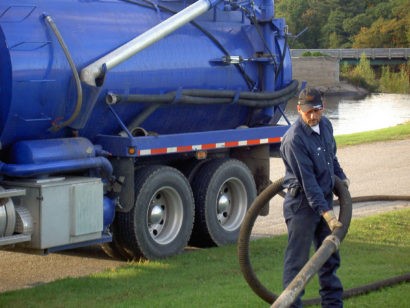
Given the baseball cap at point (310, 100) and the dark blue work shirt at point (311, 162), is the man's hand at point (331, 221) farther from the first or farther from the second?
the baseball cap at point (310, 100)

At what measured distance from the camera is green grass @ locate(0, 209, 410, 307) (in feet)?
29.6

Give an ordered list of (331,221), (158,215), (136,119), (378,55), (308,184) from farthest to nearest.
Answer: (378,55)
(158,215)
(136,119)
(308,184)
(331,221)

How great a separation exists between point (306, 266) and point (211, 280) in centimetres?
316

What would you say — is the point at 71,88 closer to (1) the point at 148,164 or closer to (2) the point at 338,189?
(1) the point at 148,164

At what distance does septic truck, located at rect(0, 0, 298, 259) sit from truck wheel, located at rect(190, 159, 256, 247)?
0.02m

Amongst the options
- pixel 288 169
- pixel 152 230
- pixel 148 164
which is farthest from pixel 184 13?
pixel 288 169

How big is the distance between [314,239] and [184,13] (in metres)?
4.50

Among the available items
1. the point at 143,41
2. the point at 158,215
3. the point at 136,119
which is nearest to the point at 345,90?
the point at 158,215

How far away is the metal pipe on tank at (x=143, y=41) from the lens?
1055cm

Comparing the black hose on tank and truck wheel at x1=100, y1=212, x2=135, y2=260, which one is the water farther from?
truck wheel at x1=100, y1=212, x2=135, y2=260

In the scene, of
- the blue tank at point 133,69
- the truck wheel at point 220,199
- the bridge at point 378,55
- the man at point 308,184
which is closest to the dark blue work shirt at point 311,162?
the man at point 308,184

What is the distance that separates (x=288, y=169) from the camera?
806cm

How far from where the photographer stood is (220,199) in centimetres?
1295

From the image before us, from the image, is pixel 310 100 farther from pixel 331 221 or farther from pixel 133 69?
pixel 133 69
